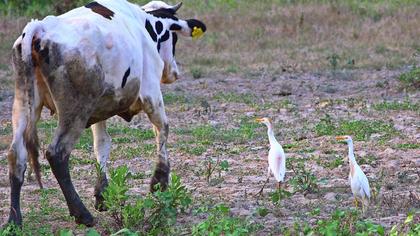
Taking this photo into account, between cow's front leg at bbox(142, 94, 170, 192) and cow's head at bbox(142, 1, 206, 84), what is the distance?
0.76m

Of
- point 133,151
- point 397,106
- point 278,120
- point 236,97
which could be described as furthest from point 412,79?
point 133,151

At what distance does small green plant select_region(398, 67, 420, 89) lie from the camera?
14.0 m

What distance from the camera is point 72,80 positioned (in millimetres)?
7305

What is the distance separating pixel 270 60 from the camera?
16750 millimetres

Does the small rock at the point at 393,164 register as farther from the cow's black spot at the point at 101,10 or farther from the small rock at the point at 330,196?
the cow's black spot at the point at 101,10

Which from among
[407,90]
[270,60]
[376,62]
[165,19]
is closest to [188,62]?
[270,60]

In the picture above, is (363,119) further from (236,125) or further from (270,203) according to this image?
(270,203)

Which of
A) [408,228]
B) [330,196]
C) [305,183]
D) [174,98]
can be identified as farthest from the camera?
[174,98]

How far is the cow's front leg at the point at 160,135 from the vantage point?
8.43m

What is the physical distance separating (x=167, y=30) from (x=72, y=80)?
2177 millimetres

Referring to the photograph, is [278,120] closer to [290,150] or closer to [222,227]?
[290,150]

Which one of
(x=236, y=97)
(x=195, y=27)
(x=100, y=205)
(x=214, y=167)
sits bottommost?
(x=236, y=97)

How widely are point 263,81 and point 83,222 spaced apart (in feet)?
25.8

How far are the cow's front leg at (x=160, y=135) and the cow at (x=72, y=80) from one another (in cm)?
8
